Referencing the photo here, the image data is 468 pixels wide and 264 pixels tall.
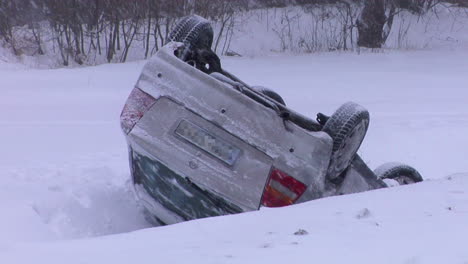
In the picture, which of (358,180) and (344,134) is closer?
(344,134)

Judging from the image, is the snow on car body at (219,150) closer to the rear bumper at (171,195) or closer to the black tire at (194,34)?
the rear bumper at (171,195)

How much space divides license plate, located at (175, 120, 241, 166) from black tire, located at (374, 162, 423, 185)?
176 centimetres

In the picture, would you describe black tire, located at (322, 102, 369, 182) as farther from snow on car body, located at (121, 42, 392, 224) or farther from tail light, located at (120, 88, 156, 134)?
tail light, located at (120, 88, 156, 134)

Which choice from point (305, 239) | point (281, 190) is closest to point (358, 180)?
point (281, 190)

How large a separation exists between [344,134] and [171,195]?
1035 millimetres

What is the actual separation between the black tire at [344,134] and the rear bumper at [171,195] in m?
0.62

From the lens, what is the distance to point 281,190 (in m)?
3.51

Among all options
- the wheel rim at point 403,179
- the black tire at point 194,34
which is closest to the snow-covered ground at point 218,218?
the wheel rim at point 403,179

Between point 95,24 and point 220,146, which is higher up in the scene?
point 220,146

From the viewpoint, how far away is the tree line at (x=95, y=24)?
45.6 ft

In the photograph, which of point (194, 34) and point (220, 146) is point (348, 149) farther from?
point (194, 34)

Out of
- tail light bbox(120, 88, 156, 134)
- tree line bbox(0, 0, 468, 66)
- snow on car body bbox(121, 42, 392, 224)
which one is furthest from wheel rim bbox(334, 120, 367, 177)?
tree line bbox(0, 0, 468, 66)

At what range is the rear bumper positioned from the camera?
138 inches

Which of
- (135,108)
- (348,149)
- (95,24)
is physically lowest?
(95,24)
